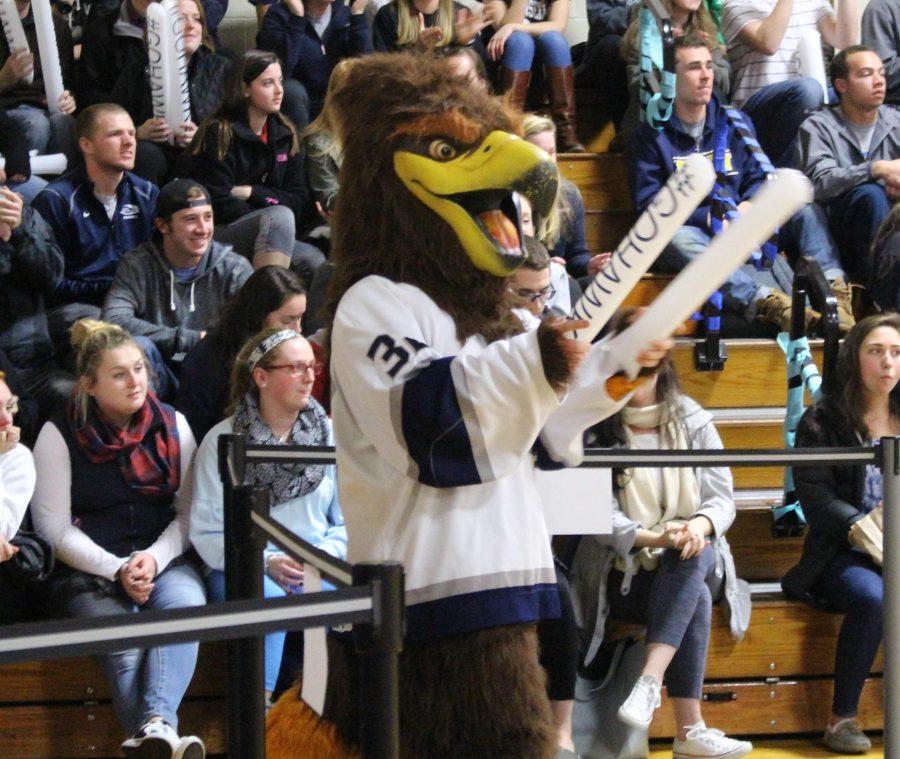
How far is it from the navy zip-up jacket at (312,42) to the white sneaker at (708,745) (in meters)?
3.04

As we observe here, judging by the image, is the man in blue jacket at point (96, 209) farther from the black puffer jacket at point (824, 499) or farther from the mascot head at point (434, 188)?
the mascot head at point (434, 188)

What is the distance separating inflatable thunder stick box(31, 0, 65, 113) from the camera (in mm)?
4879

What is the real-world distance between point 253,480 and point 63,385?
809 mm

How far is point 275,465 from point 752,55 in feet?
9.89

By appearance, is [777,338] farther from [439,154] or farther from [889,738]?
[439,154]

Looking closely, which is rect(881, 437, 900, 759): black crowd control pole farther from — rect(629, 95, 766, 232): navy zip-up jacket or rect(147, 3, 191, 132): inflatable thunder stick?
rect(147, 3, 191, 132): inflatable thunder stick

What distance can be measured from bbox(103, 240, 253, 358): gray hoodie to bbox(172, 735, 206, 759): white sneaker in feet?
4.46

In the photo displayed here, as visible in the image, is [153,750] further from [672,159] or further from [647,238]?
[672,159]

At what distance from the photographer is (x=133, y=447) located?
10.9ft

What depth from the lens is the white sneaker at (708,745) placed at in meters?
3.17

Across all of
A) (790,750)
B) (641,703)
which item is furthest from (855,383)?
(641,703)

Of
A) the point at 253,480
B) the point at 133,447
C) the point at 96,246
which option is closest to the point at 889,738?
the point at 253,480

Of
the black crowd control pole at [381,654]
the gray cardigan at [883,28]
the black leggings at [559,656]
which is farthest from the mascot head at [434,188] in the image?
the gray cardigan at [883,28]

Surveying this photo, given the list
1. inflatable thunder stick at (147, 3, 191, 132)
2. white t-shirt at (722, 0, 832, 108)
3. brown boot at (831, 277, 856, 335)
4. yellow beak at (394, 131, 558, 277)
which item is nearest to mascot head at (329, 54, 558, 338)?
yellow beak at (394, 131, 558, 277)
